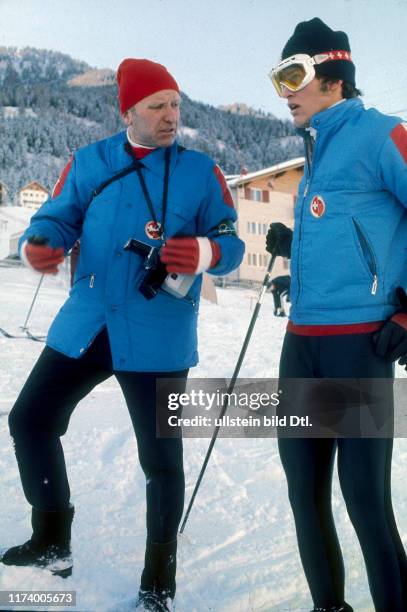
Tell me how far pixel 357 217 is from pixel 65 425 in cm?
139

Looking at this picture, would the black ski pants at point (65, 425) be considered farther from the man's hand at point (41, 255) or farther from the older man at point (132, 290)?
the man's hand at point (41, 255)

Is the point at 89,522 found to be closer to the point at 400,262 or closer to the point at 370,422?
the point at 370,422

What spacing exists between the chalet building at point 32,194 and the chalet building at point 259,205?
178 feet

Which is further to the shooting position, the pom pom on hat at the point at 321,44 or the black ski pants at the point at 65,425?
the black ski pants at the point at 65,425

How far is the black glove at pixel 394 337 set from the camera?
1633 mm

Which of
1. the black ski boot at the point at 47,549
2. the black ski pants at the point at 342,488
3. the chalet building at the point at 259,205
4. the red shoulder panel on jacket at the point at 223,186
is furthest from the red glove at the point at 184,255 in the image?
the chalet building at the point at 259,205

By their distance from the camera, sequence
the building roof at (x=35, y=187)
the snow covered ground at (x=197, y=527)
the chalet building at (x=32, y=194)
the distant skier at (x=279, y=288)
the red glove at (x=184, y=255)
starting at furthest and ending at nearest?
the building roof at (x=35, y=187)
the chalet building at (x=32, y=194)
the distant skier at (x=279, y=288)
the snow covered ground at (x=197, y=527)
the red glove at (x=184, y=255)

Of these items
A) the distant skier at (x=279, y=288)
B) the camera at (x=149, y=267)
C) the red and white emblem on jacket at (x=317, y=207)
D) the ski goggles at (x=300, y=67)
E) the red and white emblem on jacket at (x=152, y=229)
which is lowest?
the distant skier at (x=279, y=288)

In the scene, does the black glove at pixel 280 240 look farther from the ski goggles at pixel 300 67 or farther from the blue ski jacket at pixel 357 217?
the ski goggles at pixel 300 67

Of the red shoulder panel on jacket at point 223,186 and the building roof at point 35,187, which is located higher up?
the building roof at point 35,187

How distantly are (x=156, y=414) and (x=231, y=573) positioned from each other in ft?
2.76

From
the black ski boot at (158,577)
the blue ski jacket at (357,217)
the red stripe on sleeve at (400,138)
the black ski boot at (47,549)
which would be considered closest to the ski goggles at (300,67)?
the blue ski jacket at (357,217)

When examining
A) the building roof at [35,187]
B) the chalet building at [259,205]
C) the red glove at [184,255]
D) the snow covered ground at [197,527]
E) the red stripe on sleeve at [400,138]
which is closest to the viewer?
the red stripe on sleeve at [400,138]
